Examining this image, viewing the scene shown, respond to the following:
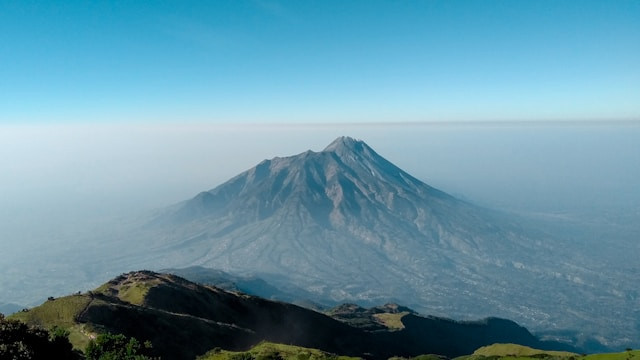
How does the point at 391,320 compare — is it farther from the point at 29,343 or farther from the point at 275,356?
the point at 29,343

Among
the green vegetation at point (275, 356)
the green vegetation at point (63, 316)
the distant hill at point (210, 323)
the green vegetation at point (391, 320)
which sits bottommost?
the green vegetation at point (391, 320)

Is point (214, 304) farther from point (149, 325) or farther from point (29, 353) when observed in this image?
point (29, 353)

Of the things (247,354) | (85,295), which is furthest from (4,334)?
(85,295)

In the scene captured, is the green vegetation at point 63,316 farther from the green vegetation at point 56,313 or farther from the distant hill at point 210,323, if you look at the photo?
the distant hill at point 210,323

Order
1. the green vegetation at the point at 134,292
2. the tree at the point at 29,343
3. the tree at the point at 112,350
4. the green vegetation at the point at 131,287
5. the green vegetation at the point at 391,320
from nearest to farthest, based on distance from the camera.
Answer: the tree at the point at 29,343 → the tree at the point at 112,350 → the green vegetation at the point at 134,292 → the green vegetation at the point at 131,287 → the green vegetation at the point at 391,320

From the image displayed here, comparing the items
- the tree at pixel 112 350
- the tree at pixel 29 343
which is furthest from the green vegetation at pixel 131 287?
the tree at pixel 29 343
